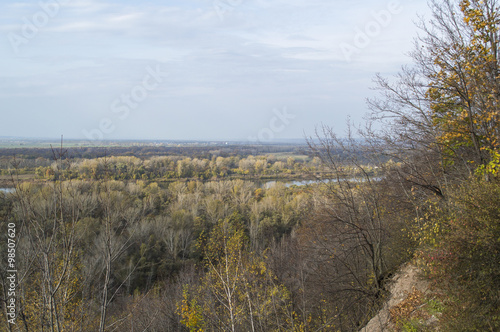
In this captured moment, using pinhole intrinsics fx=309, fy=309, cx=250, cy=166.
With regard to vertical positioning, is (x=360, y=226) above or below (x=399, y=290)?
above

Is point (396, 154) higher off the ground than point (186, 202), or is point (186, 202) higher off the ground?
point (396, 154)

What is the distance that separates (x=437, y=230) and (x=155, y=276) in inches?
881

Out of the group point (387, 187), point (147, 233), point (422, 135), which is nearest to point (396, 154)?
point (422, 135)

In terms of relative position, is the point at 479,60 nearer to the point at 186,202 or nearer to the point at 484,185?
the point at 484,185

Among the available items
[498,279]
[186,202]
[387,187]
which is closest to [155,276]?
[186,202]

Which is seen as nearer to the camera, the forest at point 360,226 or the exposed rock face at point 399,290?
the forest at point 360,226

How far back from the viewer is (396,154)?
9.70 m

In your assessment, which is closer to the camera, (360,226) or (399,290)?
(399,290)

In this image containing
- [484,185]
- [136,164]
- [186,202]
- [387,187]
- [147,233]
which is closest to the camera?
[484,185]

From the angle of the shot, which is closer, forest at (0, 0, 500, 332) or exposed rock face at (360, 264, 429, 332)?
forest at (0, 0, 500, 332)

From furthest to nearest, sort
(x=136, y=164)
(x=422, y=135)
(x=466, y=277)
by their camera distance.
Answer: (x=136, y=164)
(x=422, y=135)
(x=466, y=277)

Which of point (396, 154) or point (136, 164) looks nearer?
point (396, 154)

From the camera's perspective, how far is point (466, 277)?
217 inches

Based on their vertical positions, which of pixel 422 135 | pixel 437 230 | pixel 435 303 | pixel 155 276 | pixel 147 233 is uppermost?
pixel 422 135
